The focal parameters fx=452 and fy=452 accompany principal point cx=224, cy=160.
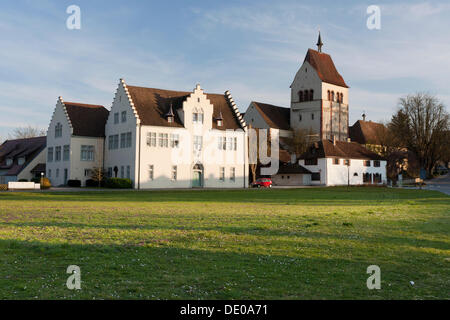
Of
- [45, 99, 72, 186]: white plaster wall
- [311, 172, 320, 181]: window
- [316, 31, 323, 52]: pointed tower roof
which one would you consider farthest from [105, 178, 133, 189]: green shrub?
[316, 31, 323, 52]: pointed tower roof

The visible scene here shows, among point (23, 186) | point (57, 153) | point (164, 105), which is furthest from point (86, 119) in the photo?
point (23, 186)

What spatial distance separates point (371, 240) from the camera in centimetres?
1291

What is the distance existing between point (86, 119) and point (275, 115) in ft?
159

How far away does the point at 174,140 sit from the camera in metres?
62.2

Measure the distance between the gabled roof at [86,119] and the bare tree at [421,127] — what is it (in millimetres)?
64573

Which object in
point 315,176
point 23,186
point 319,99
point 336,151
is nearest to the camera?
point 23,186

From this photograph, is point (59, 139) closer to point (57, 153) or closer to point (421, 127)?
point (57, 153)

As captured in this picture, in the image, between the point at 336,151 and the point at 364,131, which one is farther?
the point at 364,131

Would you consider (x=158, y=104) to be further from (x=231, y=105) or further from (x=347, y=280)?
(x=347, y=280)

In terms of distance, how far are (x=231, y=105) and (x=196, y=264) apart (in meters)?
61.7

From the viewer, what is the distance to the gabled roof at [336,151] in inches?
3275

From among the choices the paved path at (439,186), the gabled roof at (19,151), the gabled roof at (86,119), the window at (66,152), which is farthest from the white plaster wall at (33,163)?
the paved path at (439,186)

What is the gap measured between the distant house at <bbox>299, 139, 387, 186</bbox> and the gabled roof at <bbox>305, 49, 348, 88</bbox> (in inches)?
708
